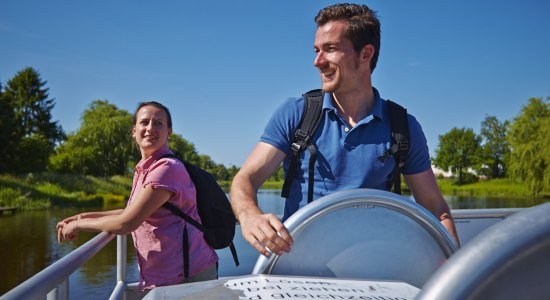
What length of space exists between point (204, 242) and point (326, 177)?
77 centimetres

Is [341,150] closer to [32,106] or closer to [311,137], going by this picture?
[311,137]

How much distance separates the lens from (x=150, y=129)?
2.19 meters

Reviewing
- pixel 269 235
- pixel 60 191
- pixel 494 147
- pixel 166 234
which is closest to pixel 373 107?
pixel 269 235

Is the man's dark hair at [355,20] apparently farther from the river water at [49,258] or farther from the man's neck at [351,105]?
the river water at [49,258]

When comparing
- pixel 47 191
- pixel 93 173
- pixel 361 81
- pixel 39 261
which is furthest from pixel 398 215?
pixel 93 173

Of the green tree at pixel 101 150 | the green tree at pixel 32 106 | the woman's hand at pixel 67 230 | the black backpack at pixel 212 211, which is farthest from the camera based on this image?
the green tree at pixel 32 106

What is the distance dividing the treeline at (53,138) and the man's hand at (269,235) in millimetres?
35367

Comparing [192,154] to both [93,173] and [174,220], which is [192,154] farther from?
[174,220]

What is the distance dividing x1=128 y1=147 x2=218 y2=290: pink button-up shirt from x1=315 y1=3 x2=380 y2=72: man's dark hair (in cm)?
87

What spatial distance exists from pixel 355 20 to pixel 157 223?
1161mm

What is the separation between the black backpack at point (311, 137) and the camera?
1.70 m

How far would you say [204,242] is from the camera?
2176 mm

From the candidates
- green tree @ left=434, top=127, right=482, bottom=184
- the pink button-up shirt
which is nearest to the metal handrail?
the pink button-up shirt

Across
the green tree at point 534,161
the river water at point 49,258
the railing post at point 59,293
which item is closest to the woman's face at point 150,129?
the railing post at point 59,293
